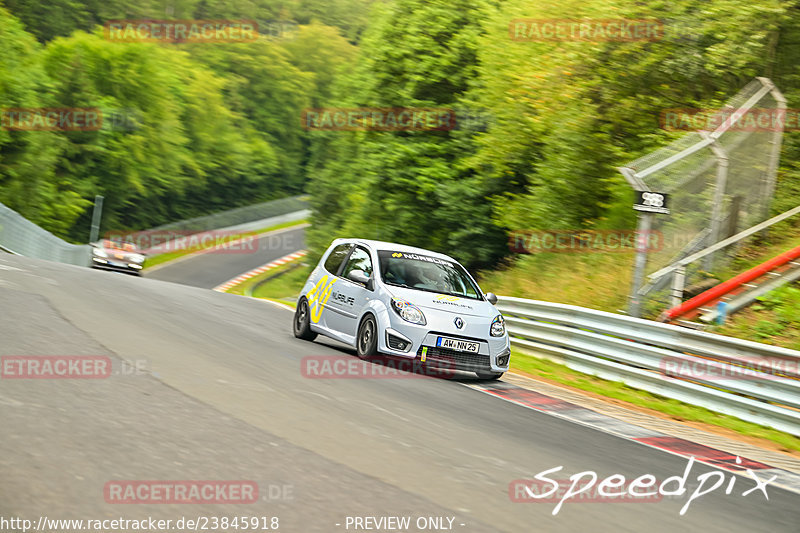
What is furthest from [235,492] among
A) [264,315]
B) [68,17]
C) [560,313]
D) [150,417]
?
[68,17]

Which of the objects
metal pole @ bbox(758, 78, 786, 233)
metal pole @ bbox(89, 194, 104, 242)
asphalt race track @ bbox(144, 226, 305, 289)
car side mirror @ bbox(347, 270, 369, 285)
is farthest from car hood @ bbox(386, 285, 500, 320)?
metal pole @ bbox(89, 194, 104, 242)

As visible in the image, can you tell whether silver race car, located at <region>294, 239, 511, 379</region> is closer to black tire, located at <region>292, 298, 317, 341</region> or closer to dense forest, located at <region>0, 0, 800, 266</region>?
black tire, located at <region>292, 298, 317, 341</region>

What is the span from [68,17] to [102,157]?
978 inches

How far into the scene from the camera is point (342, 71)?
1969 inches

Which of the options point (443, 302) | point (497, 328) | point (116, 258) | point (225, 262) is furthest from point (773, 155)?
point (225, 262)

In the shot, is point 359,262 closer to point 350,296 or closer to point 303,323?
point 350,296

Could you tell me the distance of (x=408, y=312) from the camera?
36.2 feet

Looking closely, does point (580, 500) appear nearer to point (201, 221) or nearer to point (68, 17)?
point (201, 221)

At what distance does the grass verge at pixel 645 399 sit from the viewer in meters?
9.87

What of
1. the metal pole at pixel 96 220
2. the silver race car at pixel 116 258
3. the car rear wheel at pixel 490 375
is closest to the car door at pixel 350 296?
the car rear wheel at pixel 490 375

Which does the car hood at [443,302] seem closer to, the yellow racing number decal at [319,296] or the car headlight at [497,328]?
the car headlight at [497,328]

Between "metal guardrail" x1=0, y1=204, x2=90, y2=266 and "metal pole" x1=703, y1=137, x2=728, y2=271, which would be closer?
"metal pole" x1=703, y1=137, x2=728, y2=271

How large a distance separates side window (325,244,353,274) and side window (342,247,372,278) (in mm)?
283

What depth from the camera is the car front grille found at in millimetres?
10859
